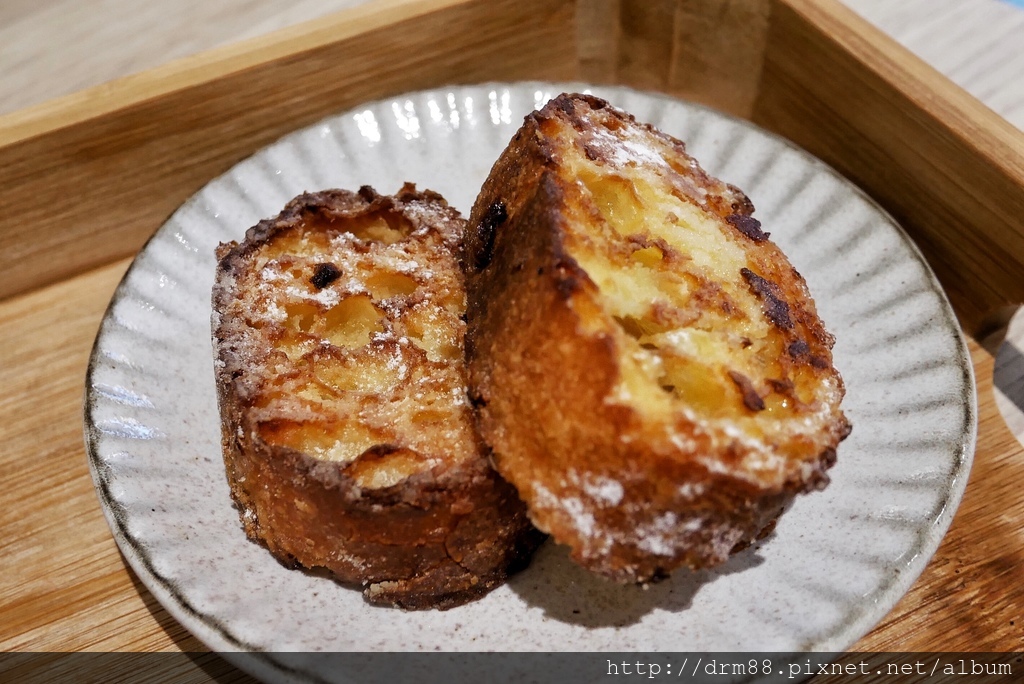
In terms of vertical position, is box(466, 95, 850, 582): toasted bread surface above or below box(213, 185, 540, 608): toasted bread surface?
above

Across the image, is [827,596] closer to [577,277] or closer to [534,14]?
[577,277]

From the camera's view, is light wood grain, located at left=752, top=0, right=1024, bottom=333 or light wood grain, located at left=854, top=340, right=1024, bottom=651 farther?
light wood grain, located at left=752, top=0, right=1024, bottom=333

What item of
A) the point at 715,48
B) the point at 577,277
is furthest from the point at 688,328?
the point at 715,48

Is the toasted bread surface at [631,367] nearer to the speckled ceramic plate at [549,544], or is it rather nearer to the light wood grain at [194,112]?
the speckled ceramic plate at [549,544]

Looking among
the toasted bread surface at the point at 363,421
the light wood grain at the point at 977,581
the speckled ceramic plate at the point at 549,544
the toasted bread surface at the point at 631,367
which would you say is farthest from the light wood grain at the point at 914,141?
the toasted bread surface at the point at 363,421

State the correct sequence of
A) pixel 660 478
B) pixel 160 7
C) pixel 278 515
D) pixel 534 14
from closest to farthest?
pixel 660 478 → pixel 278 515 → pixel 534 14 → pixel 160 7

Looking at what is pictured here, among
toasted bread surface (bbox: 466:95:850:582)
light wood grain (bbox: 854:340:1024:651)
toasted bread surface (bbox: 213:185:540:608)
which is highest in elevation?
toasted bread surface (bbox: 466:95:850:582)

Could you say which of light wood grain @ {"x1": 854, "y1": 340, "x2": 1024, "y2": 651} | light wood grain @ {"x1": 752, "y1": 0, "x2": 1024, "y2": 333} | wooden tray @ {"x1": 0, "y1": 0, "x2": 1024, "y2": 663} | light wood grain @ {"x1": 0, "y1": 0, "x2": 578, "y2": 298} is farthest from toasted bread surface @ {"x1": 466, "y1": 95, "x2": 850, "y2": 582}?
light wood grain @ {"x1": 0, "y1": 0, "x2": 578, "y2": 298}

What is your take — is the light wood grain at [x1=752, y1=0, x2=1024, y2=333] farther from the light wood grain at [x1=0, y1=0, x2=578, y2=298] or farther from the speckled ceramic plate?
the light wood grain at [x1=0, y1=0, x2=578, y2=298]
